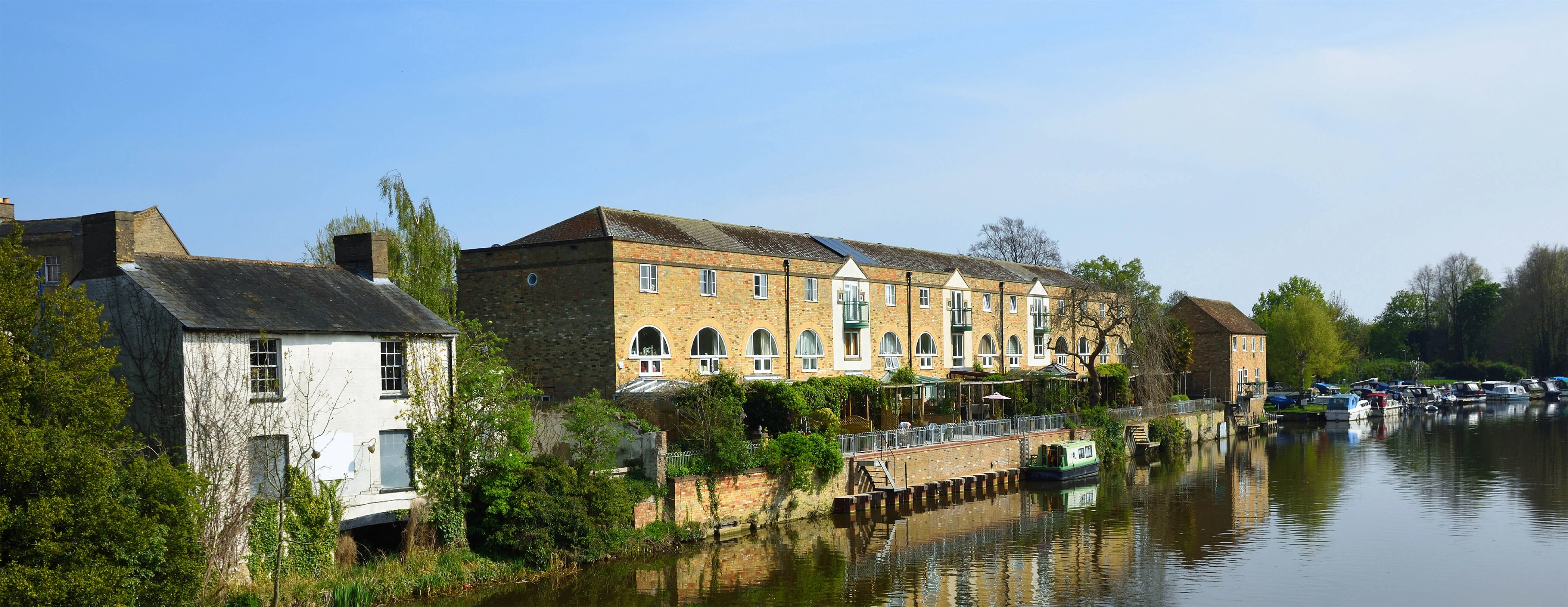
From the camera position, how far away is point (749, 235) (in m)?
44.8

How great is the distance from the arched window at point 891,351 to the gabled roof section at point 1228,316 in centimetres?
3246

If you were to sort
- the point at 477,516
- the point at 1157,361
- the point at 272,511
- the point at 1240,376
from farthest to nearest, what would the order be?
the point at 1240,376 → the point at 1157,361 → the point at 477,516 → the point at 272,511

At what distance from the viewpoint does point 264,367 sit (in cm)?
2184

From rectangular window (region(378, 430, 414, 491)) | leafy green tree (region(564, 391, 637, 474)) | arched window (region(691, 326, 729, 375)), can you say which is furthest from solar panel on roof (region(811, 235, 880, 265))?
rectangular window (region(378, 430, 414, 491))

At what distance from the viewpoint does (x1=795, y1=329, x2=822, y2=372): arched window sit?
42.3 metres

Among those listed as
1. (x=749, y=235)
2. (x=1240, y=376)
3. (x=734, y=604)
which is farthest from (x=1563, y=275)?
(x=734, y=604)

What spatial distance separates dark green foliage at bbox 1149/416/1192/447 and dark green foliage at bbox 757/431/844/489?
2494cm

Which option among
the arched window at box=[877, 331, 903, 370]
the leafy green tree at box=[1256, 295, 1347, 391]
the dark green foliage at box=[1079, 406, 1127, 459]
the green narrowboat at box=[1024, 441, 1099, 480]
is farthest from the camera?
the leafy green tree at box=[1256, 295, 1347, 391]

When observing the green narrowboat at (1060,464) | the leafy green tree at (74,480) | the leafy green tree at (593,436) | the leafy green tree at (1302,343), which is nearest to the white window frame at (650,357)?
the leafy green tree at (593,436)

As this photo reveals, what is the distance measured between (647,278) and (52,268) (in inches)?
825

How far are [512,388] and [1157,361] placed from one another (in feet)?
115

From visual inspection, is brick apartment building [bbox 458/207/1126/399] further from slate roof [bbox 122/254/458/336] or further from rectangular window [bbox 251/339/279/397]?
rectangular window [bbox 251/339/279/397]

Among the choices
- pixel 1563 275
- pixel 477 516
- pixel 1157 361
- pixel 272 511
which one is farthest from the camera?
pixel 1563 275

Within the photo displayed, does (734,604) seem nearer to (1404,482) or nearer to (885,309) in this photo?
(885,309)
